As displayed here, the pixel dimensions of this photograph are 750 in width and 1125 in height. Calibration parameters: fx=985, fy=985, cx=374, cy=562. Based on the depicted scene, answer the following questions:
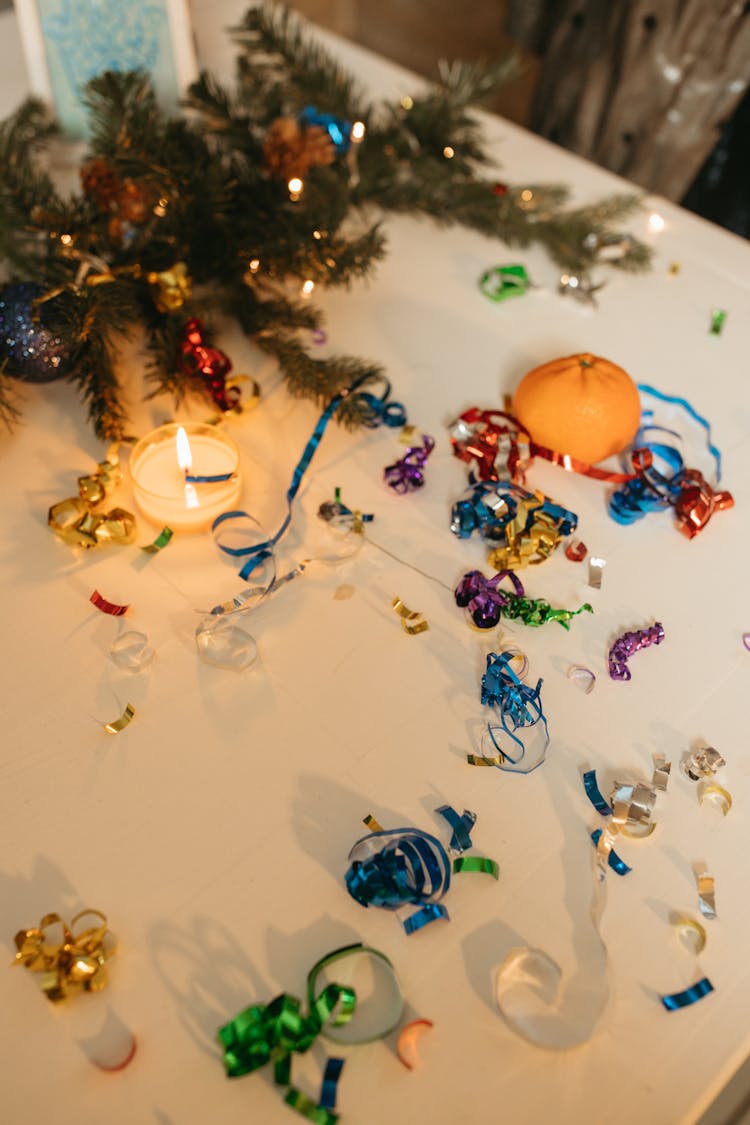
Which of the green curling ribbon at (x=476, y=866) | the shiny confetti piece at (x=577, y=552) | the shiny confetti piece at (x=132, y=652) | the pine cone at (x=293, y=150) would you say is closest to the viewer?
the green curling ribbon at (x=476, y=866)

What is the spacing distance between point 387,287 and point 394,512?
359 millimetres

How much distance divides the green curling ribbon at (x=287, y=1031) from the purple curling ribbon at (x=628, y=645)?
1.07ft

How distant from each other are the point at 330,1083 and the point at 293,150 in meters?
0.95

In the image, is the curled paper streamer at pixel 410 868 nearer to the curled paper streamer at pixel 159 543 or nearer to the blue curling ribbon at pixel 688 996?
the blue curling ribbon at pixel 688 996

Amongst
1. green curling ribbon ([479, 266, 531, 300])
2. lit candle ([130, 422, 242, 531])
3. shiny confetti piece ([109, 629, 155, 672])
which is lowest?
shiny confetti piece ([109, 629, 155, 672])

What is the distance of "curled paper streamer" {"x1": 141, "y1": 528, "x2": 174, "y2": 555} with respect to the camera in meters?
0.91

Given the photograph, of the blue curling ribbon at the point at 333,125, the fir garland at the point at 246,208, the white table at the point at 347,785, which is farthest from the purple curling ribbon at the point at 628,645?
the blue curling ribbon at the point at 333,125

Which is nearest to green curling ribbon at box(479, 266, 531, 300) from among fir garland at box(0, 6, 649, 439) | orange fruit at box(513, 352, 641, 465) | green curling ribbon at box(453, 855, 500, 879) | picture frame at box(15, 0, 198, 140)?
fir garland at box(0, 6, 649, 439)

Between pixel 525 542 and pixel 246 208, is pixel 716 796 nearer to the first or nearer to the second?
pixel 525 542

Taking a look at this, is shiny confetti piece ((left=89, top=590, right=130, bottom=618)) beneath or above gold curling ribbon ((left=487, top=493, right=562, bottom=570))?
beneath

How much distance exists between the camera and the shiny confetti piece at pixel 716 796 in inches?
30.4

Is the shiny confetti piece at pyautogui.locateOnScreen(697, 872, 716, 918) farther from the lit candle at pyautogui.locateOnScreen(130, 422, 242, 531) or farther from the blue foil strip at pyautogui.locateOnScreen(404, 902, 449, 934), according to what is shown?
the lit candle at pyautogui.locateOnScreen(130, 422, 242, 531)

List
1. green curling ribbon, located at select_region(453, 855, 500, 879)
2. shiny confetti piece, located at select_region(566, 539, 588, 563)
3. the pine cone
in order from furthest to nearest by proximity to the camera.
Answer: the pine cone < shiny confetti piece, located at select_region(566, 539, 588, 563) < green curling ribbon, located at select_region(453, 855, 500, 879)

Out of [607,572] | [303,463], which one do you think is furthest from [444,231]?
[607,572]
